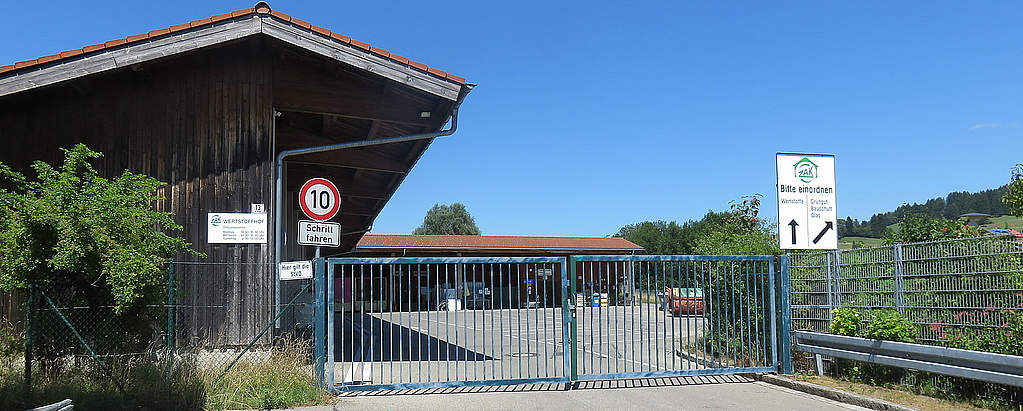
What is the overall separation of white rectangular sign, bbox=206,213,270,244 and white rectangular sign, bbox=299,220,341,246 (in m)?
1.26

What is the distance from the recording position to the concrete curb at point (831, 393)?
819cm

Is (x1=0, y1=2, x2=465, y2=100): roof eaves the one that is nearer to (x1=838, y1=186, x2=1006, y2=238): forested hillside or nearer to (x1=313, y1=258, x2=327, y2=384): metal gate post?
(x1=313, y1=258, x2=327, y2=384): metal gate post

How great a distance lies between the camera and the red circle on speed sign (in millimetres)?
9445

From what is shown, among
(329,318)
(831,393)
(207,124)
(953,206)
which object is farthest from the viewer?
(953,206)

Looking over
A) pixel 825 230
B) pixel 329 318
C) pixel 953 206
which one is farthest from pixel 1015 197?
pixel 953 206

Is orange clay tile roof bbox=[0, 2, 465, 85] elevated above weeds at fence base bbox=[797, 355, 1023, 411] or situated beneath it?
elevated above

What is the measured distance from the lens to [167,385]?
8211 millimetres

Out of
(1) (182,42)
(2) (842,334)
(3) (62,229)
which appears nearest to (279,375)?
(3) (62,229)

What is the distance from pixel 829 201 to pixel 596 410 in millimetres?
4535

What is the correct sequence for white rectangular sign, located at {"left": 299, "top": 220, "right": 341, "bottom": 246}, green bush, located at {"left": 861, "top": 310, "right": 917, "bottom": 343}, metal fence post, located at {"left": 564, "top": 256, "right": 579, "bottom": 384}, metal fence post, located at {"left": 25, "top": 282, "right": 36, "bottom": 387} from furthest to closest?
metal fence post, located at {"left": 564, "top": 256, "right": 579, "bottom": 384} → white rectangular sign, located at {"left": 299, "top": 220, "right": 341, "bottom": 246} → green bush, located at {"left": 861, "top": 310, "right": 917, "bottom": 343} → metal fence post, located at {"left": 25, "top": 282, "right": 36, "bottom": 387}

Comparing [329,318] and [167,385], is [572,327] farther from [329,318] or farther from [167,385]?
[167,385]

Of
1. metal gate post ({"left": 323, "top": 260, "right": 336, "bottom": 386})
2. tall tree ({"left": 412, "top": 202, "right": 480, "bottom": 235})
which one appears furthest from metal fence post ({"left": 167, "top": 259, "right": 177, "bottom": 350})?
tall tree ({"left": 412, "top": 202, "right": 480, "bottom": 235})

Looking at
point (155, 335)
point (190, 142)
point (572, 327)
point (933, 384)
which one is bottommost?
point (933, 384)

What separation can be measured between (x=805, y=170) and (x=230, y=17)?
789cm
